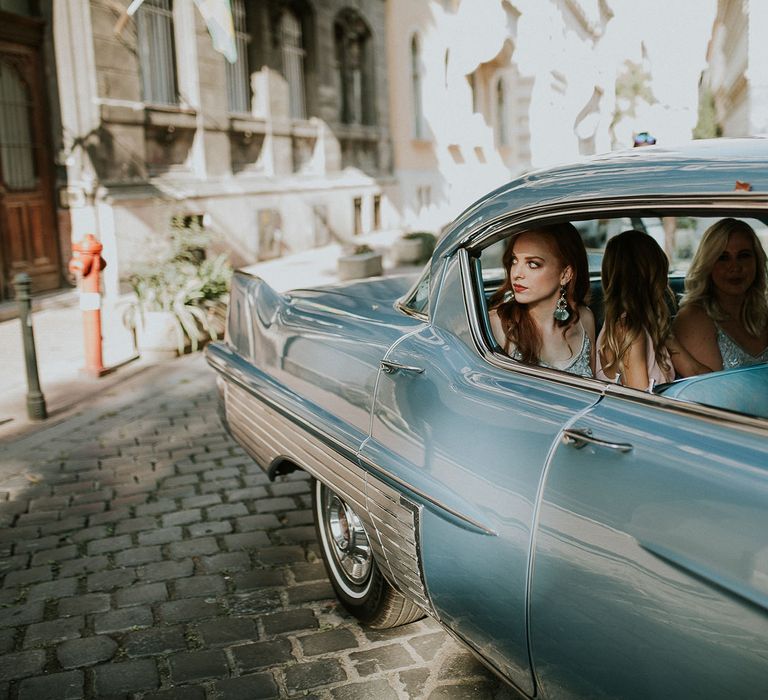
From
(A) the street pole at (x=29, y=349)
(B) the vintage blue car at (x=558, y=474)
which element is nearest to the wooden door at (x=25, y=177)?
(A) the street pole at (x=29, y=349)

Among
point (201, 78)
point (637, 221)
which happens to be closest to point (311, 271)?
point (201, 78)

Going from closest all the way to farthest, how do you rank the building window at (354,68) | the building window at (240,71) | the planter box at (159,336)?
1. the planter box at (159,336)
2. the building window at (240,71)
3. the building window at (354,68)

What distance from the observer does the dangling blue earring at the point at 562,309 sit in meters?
2.80

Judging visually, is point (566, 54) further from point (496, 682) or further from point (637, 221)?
point (496, 682)

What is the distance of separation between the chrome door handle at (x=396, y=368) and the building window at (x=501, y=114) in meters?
29.0

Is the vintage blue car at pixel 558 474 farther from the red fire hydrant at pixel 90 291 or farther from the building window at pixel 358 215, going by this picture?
the building window at pixel 358 215

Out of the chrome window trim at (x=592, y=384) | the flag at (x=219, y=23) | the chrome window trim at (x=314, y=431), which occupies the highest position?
the flag at (x=219, y=23)

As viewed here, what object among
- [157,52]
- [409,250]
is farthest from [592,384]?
[409,250]

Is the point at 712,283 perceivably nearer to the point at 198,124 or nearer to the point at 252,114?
the point at 198,124

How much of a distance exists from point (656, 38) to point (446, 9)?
1283 cm

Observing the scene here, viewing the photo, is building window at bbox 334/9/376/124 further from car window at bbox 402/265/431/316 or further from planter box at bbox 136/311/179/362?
car window at bbox 402/265/431/316

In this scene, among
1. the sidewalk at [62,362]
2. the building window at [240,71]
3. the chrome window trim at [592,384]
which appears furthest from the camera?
the building window at [240,71]

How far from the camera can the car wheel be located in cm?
331

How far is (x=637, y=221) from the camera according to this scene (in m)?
4.51
